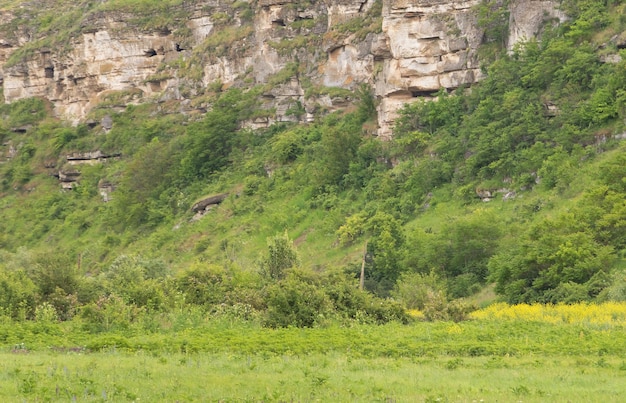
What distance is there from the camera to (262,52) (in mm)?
86500

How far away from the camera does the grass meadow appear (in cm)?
1950

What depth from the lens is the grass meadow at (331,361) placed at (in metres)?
19.5

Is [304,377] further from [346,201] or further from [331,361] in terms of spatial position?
[346,201]

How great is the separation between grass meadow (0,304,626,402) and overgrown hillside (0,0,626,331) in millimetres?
3684

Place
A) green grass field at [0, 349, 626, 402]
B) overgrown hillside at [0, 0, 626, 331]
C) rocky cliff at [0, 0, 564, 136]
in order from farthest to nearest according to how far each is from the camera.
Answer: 1. rocky cliff at [0, 0, 564, 136]
2. overgrown hillside at [0, 0, 626, 331]
3. green grass field at [0, 349, 626, 402]

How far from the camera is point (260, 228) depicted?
66.5m

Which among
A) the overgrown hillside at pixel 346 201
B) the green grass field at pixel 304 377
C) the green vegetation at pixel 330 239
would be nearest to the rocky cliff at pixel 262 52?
the green vegetation at pixel 330 239

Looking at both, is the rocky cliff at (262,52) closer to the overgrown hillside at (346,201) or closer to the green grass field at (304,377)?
the overgrown hillside at (346,201)

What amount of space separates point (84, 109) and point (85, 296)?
66.5 m

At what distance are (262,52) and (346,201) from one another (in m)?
25.0

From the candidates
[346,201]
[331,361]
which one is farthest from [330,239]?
[331,361]

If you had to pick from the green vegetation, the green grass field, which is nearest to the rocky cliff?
the green vegetation

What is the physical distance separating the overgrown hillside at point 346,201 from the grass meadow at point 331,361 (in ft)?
12.1

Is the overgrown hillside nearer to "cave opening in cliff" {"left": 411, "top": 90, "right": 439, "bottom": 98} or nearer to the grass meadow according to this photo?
"cave opening in cliff" {"left": 411, "top": 90, "right": 439, "bottom": 98}
